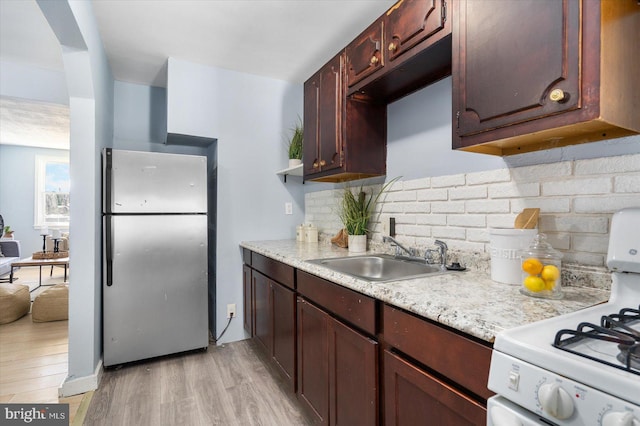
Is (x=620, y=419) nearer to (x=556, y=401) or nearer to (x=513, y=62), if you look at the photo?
(x=556, y=401)

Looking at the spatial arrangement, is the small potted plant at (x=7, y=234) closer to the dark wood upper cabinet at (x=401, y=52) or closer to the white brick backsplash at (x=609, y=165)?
the dark wood upper cabinet at (x=401, y=52)

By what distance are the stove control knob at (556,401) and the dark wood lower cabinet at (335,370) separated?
24.2 inches

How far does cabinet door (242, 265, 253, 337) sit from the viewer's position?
2697 mm

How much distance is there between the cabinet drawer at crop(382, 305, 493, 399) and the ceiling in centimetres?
178

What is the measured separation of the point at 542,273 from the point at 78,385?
8.52 ft

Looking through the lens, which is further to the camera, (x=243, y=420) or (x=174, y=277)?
(x=174, y=277)

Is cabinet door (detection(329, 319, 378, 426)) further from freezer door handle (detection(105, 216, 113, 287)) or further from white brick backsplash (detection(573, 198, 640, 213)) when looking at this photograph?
freezer door handle (detection(105, 216, 113, 287))

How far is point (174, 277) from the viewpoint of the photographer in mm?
2549

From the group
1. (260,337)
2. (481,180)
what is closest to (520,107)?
(481,180)

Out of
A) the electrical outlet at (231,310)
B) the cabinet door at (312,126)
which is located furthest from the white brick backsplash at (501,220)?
the electrical outlet at (231,310)

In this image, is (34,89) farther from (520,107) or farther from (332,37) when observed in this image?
(520,107)

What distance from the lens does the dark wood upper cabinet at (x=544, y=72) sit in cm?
89

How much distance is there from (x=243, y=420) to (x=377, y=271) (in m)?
1.10

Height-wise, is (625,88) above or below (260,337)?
above
